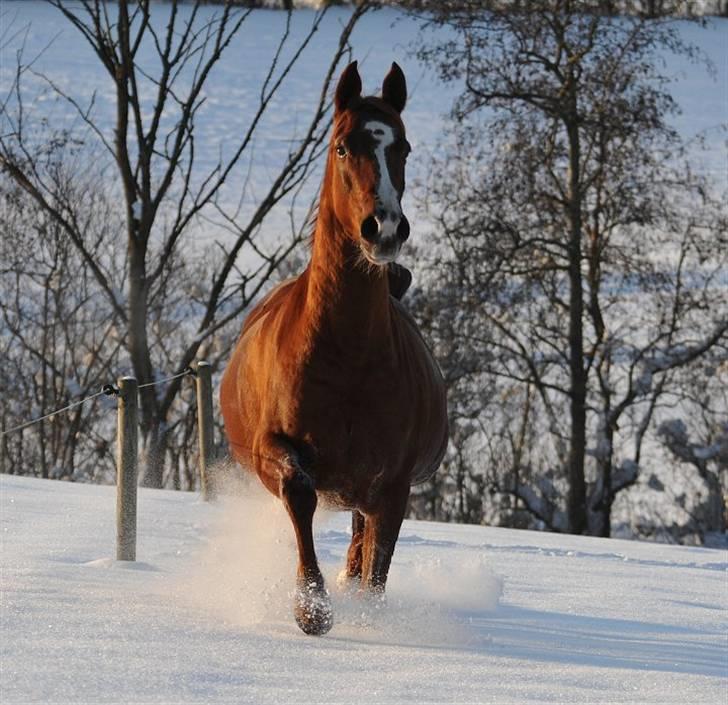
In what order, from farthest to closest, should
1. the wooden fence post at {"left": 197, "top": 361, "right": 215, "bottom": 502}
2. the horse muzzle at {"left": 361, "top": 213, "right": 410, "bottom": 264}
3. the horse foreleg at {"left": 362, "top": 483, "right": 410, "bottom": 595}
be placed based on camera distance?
the wooden fence post at {"left": 197, "top": 361, "right": 215, "bottom": 502}, the horse foreleg at {"left": 362, "top": 483, "right": 410, "bottom": 595}, the horse muzzle at {"left": 361, "top": 213, "right": 410, "bottom": 264}

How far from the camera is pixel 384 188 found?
4.76m

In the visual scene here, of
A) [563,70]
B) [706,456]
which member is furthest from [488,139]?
[706,456]

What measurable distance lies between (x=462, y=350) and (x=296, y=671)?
1775 cm

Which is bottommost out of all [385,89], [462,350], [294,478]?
[294,478]

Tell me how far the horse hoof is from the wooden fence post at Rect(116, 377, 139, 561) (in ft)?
7.02

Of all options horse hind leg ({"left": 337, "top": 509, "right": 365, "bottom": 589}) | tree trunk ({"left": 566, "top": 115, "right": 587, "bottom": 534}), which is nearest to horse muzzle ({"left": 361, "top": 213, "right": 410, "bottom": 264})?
horse hind leg ({"left": 337, "top": 509, "right": 365, "bottom": 589})

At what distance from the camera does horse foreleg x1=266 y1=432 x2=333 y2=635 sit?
5121 mm

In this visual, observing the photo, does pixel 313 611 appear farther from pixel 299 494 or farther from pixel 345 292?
pixel 345 292

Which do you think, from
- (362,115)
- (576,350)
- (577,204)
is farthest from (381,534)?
(576,350)

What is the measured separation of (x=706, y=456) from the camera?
22344 millimetres

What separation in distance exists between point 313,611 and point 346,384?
2.80 ft

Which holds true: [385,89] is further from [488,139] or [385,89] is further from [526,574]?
[488,139]

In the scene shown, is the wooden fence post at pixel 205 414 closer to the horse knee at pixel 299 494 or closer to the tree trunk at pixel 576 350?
the horse knee at pixel 299 494

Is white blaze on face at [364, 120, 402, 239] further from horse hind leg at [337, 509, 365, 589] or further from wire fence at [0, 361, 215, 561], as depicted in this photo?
wire fence at [0, 361, 215, 561]
